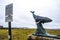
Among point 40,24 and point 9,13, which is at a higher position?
point 9,13

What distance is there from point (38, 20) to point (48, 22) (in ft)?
2.74

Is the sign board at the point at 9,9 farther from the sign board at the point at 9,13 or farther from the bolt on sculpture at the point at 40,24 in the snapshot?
the bolt on sculpture at the point at 40,24

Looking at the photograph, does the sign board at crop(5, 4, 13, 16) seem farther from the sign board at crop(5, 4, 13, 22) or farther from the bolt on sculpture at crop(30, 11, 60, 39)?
the bolt on sculpture at crop(30, 11, 60, 39)

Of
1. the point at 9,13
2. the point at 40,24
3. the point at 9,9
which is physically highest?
the point at 9,9

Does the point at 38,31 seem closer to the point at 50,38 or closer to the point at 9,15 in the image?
the point at 50,38

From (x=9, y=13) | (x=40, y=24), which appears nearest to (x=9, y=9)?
(x=9, y=13)

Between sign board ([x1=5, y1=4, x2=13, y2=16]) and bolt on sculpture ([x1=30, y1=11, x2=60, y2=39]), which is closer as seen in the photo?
sign board ([x1=5, y1=4, x2=13, y2=16])

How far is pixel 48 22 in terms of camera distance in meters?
15.1

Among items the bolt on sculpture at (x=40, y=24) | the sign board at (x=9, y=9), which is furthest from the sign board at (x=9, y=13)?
the bolt on sculpture at (x=40, y=24)

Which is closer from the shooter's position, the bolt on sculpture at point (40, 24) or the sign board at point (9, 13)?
the sign board at point (9, 13)

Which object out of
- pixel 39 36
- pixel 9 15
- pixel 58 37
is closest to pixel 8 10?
pixel 9 15

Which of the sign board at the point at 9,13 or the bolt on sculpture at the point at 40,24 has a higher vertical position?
the sign board at the point at 9,13

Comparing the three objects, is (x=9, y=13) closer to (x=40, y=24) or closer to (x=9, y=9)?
(x=9, y=9)

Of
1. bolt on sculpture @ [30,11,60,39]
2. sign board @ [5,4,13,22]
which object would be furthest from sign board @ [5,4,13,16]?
bolt on sculpture @ [30,11,60,39]
